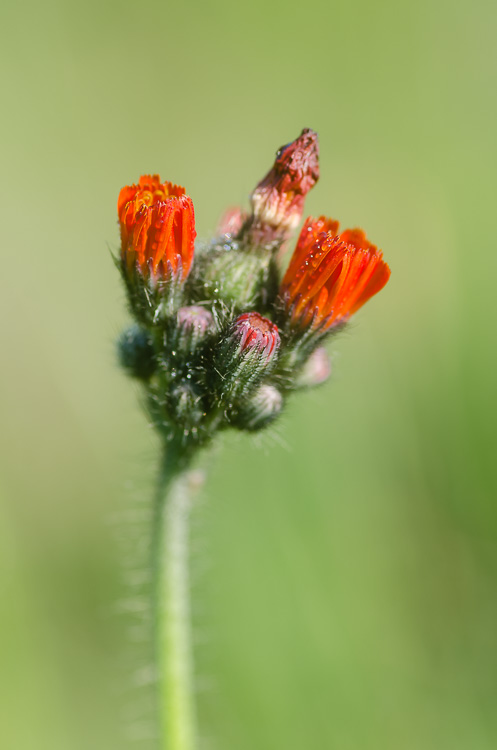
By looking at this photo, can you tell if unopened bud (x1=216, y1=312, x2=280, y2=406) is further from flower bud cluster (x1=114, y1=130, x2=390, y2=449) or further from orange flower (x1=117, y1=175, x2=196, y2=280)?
orange flower (x1=117, y1=175, x2=196, y2=280)

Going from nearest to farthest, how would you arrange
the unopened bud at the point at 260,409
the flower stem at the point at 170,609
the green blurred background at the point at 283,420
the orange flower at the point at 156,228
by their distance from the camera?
the orange flower at the point at 156,228 → the unopened bud at the point at 260,409 → the flower stem at the point at 170,609 → the green blurred background at the point at 283,420

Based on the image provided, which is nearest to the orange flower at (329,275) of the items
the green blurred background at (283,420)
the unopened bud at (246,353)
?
the unopened bud at (246,353)

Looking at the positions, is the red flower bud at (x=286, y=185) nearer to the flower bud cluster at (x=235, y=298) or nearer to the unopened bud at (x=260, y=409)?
the flower bud cluster at (x=235, y=298)

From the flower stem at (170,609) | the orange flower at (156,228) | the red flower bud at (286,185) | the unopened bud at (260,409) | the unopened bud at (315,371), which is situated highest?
the red flower bud at (286,185)

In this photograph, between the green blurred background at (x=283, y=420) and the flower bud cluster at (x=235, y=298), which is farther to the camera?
the green blurred background at (x=283, y=420)

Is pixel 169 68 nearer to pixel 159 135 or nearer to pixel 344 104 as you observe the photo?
pixel 159 135

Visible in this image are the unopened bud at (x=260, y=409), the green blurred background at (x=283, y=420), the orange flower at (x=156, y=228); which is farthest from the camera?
the green blurred background at (x=283, y=420)

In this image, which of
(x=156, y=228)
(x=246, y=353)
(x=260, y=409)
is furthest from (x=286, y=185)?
(x=260, y=409)

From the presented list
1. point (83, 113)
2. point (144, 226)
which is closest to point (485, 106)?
point (83, 113)
